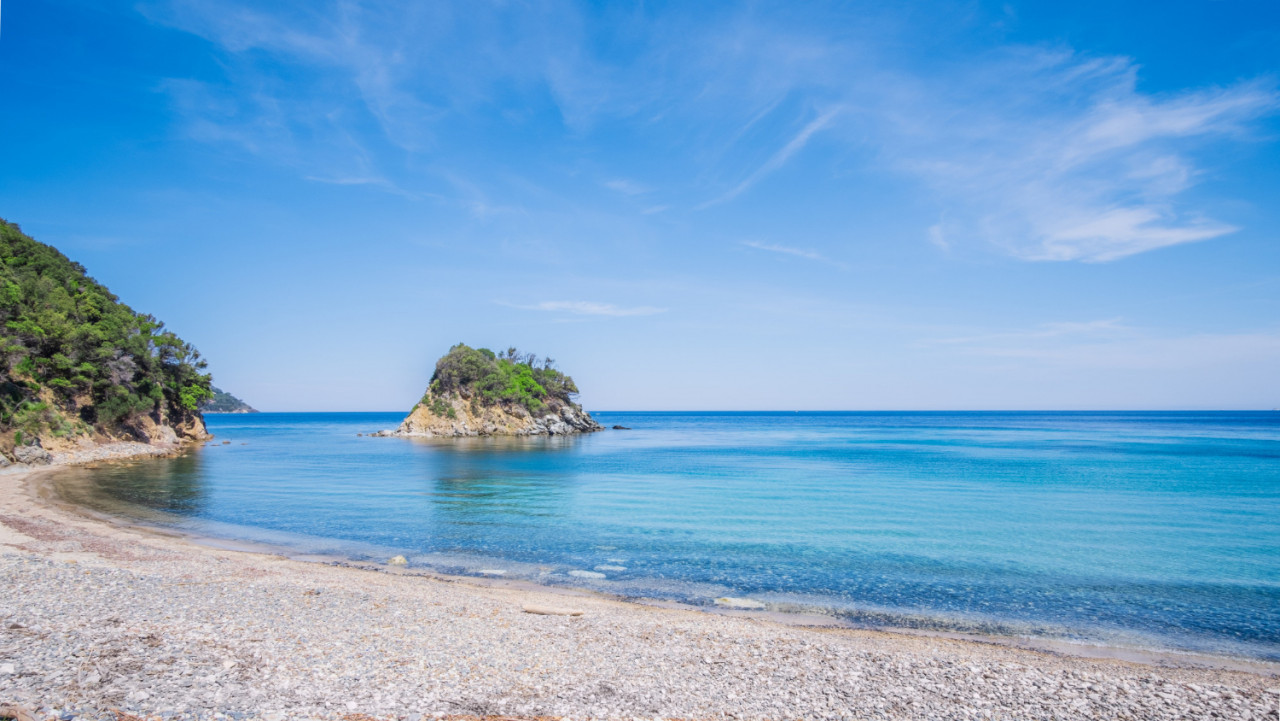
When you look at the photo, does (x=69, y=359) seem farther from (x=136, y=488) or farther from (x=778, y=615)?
(x=778, y=615)

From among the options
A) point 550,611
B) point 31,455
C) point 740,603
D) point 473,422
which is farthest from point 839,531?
point 473,422

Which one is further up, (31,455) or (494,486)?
(31,455)

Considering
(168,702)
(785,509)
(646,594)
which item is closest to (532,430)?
(785,509)

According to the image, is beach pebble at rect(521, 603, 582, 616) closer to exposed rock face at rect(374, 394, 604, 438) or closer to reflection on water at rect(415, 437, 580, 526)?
reflection on water at rect(415, 437, 580, 526)

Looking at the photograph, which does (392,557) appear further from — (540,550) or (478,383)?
(478,383)

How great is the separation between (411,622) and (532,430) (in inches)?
3598

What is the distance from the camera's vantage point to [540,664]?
9.72 meters

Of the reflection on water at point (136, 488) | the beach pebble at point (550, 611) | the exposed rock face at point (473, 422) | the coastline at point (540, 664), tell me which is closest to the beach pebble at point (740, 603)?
the coastline at point (540, 664)

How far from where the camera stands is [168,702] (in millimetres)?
7641

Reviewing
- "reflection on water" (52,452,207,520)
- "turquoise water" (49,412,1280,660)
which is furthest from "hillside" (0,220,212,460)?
"turquoise water" (49,412,1280,660)

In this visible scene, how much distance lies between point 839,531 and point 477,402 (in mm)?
83032

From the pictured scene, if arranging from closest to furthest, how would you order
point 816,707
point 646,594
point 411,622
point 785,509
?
point 816,707
point 411,622
point 646,594
point 785,509

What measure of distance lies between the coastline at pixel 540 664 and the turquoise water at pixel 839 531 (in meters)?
2.15

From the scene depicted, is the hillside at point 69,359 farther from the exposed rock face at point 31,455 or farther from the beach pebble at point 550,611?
the beach pebble at point 550,611
